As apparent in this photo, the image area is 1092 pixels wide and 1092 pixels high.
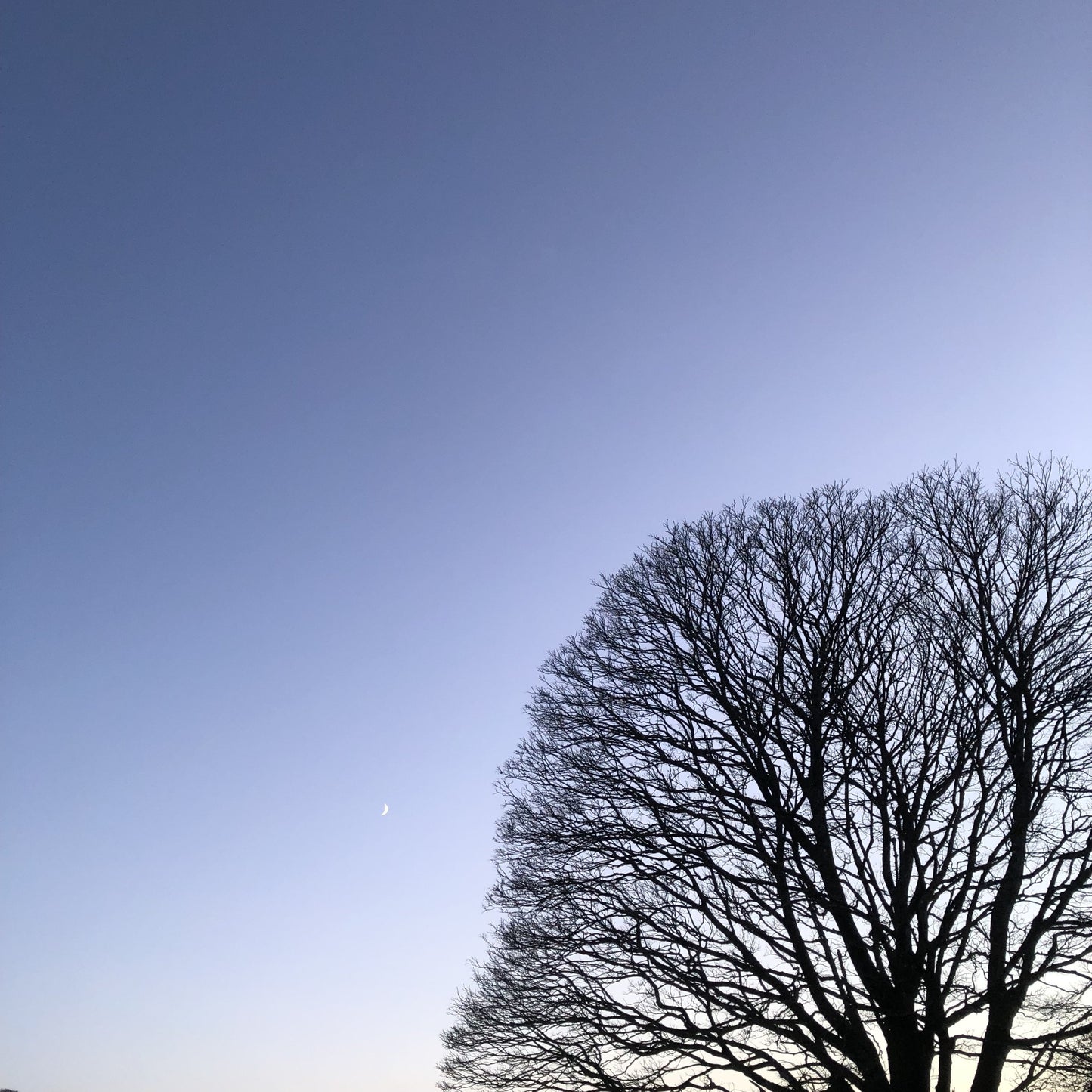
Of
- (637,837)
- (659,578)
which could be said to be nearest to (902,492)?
(659,578)

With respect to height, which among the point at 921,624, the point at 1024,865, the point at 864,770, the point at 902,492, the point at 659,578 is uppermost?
the point at 902,492

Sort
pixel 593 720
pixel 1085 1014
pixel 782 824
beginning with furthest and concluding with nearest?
1. pixel 593 720
2. pixel 782 824
3. pixel 1085 1014

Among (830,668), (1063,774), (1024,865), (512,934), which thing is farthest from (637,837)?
(1063,774)

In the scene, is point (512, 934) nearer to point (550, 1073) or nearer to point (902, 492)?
point (550, 1073)

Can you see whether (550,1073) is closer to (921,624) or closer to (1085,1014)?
(1085,1014)

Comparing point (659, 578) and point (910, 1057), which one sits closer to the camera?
point (910, 1057)

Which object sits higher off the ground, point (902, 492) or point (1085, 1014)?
point (902, 492)

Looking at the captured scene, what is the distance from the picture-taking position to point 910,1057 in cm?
865

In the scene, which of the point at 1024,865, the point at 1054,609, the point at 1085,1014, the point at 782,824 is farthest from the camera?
the point at 1054,609

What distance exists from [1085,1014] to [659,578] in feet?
21.7

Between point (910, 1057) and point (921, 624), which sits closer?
point (910, 1057)

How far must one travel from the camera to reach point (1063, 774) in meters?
9.66

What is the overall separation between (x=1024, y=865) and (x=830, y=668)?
2933 millimetres

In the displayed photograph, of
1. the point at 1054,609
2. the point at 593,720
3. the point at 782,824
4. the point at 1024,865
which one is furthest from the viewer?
the point at 593,720
